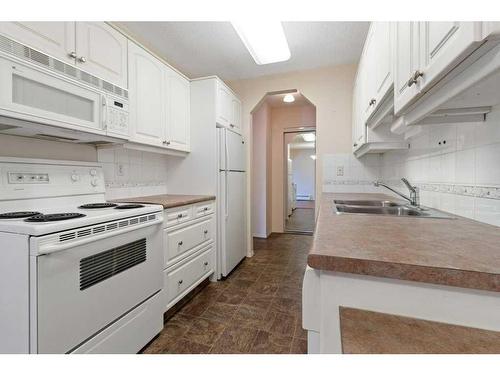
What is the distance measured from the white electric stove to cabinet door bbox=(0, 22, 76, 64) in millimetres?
638

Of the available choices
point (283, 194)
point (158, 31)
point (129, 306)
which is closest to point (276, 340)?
point (129, 306)

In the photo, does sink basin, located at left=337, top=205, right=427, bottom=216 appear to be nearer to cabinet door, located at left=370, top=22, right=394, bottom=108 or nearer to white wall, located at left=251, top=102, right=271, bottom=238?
cabinet door, located at left=370, top=22, right=394, bottom=108

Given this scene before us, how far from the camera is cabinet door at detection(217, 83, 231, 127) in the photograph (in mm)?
2514

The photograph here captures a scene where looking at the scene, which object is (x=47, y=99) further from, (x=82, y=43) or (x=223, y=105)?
(x=223, y=105)

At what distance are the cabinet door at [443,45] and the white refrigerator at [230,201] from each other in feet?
6.29

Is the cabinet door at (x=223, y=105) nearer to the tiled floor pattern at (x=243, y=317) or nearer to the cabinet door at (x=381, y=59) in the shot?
the cabinet door at (x=381, y=59)

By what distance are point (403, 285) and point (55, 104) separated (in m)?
1.72

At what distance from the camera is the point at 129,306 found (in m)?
1.35

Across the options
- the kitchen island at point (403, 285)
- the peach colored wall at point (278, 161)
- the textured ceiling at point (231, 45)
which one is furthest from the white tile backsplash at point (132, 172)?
the peach colored wall at point (278, 161)

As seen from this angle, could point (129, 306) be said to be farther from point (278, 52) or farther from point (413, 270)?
point (278, 52)

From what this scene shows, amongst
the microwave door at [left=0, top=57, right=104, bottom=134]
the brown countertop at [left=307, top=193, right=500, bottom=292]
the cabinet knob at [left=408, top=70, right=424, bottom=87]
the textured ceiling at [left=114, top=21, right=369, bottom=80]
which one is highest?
the textured ceiling at [left=114, top=21, right=369, bottom=80]

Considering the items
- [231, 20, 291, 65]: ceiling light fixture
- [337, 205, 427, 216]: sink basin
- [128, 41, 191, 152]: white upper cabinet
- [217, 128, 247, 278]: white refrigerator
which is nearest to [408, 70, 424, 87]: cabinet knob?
[337, 205, 427, 216]: sink basin

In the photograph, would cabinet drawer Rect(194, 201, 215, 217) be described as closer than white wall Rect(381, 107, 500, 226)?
No

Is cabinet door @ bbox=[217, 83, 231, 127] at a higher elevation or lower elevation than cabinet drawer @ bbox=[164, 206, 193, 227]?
higher
